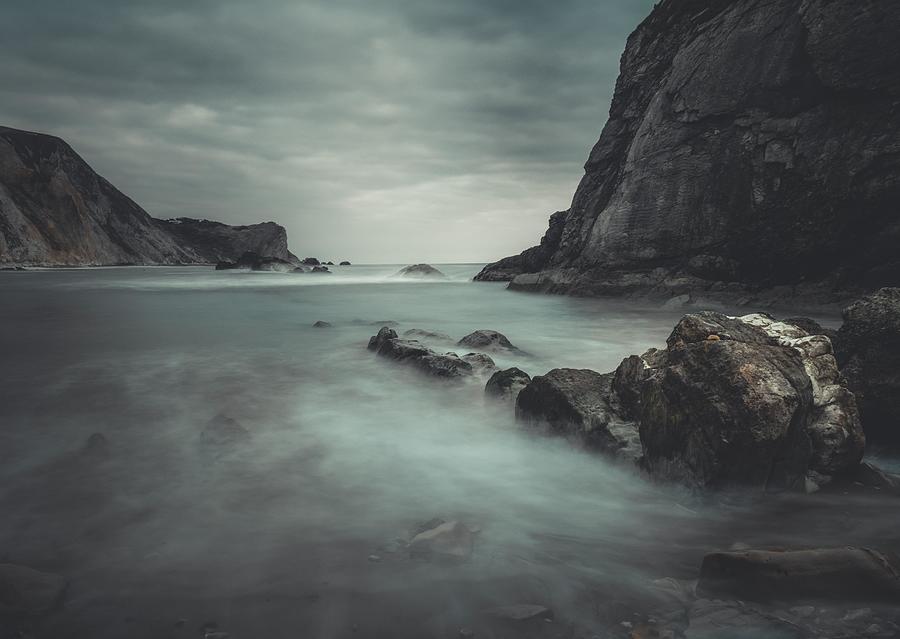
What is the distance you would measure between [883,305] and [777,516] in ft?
9.41

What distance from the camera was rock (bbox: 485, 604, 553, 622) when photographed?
226 centimetres

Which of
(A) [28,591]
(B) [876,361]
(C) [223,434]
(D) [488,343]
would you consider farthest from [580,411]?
(D) [488,343]

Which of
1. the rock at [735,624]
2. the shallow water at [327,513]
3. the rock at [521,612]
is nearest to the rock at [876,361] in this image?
the shallow water at [327,513]

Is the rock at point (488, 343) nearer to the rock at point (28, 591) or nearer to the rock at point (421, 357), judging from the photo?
the rock at point (421, 357)

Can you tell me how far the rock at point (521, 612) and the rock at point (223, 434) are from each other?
9.99ft

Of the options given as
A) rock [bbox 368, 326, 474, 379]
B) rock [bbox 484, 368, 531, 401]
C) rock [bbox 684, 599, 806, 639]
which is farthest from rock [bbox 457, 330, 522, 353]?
rock [bbox 684, 599, 806, 639]

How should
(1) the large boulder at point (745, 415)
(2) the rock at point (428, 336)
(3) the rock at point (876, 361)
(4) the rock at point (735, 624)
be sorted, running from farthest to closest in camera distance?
(2) the rock at point (428, 336), (3) the rock at point (876, 361), (1) the large boulder at point (745, 415), (4) the rock at point (735, 624)

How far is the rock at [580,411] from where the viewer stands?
418cm

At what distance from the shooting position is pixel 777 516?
10.5ft

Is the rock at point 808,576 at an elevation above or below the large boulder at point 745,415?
below

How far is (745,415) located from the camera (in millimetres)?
3213

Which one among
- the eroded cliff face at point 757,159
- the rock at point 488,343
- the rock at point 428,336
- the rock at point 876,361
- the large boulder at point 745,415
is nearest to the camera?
the large boulder at point 745,415

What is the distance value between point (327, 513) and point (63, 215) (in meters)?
90.3

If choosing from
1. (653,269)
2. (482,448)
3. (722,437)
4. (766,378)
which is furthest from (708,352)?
(653,269)
